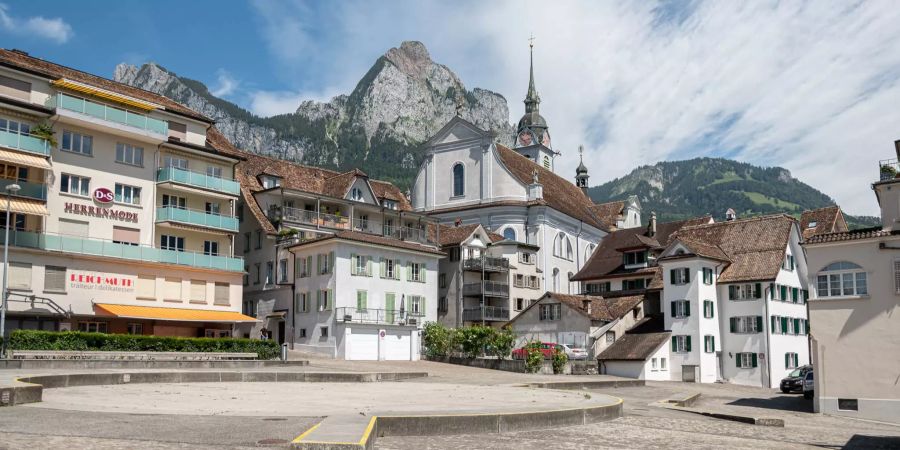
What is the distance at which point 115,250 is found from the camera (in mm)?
49125

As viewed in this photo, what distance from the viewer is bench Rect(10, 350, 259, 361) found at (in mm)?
36438

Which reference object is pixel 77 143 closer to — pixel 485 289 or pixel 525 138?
pixel 485 289

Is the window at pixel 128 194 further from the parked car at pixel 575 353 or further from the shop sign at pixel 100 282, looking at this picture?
the parked car at pixel 575 353

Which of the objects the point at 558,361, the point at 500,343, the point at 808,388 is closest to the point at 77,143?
the point at 500,343

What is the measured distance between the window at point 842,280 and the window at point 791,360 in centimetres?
2751

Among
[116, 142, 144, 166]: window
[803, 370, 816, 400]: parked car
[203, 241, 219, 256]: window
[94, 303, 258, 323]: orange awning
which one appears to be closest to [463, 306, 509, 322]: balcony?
[94, 303, 258, 323]: orange awning

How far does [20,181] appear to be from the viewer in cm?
4597

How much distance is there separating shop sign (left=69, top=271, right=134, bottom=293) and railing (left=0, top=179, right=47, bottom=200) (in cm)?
457

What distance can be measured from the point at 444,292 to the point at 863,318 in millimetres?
41559

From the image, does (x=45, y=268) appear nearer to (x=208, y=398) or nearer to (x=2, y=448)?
(x=208, y=398)

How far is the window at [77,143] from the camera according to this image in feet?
160

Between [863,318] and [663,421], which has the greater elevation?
[863,318]

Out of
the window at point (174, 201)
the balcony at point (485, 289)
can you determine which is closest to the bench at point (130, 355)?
the window at point (174, 201)

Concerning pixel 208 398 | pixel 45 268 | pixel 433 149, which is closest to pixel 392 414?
pixel 208 398
